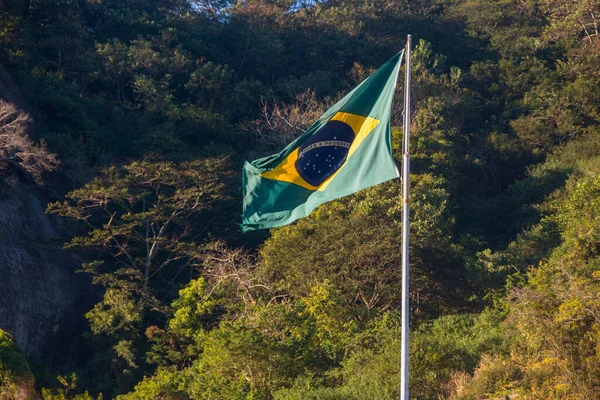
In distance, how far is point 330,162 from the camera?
10.3m

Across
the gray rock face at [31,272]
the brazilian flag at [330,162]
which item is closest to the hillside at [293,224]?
the gray rock face at [31,272]

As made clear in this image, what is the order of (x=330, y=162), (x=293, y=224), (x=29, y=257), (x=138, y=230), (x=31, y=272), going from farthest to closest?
(x=138, y=230), (x=293, y=224), (x=29, y=257), (x=31, y=272), (x=330, y=162)

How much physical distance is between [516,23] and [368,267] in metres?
25.4

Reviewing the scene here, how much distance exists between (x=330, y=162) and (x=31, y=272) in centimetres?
1512

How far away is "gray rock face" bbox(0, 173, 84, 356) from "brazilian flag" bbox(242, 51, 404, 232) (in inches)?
516

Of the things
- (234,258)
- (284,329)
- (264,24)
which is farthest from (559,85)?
(284,329)

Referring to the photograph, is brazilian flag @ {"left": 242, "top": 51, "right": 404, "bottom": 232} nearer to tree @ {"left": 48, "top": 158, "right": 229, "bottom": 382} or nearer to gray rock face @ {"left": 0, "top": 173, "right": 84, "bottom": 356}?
tree @ {"left": 48, "top": 158, "right": 229, "bottom": 382}

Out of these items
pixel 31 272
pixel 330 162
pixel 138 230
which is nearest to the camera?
pixel 330 162

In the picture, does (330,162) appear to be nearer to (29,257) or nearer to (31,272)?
(31,272)

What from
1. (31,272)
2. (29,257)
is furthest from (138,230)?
(31,272)

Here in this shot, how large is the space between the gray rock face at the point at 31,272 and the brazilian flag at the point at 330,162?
13.1 m

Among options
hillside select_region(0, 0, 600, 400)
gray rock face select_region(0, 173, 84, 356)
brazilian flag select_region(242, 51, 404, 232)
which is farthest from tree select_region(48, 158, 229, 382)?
brazilian flag select_region(242, 51, 404, 232)

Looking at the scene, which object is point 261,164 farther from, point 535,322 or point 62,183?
point 62,183

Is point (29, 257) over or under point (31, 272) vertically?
over
